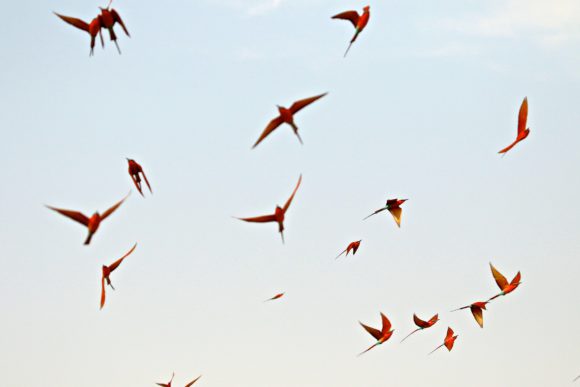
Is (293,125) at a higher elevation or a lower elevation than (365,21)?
lower

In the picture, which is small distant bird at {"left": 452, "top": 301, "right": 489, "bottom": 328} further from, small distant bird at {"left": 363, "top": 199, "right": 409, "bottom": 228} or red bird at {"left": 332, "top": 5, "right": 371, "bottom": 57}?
red bird at {"left": 332, "top": 5, "right": 371, "bottom": 57}

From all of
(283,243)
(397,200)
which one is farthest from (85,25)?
(397,200)

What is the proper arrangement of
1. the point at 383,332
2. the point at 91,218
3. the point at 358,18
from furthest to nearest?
the point at 383,332 < the point at 358,18 < the point at 91,218

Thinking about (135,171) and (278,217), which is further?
(135,171)

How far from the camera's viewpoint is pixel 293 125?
497 inches

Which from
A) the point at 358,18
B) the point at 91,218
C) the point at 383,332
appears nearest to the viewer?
the point at 91,218

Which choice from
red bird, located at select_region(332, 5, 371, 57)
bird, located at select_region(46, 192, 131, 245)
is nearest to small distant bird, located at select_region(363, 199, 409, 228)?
red bird, located at select_region(332, 5, 371, 57)

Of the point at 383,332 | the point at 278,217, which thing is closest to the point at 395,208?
the point at 383,332

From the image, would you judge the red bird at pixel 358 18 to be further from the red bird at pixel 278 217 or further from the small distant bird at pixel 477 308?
the small distant bird at pixel 477 308

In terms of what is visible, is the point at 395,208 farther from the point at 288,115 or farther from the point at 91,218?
the point at 91,218

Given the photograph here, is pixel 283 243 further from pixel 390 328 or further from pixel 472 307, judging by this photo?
pixel 472 307

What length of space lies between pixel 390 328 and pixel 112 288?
653cm

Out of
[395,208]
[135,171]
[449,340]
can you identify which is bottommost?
[449,340]

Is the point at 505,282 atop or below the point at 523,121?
below
